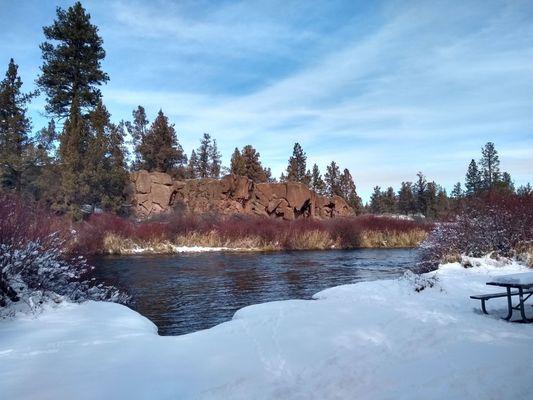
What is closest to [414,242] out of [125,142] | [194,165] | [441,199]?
[125,142]

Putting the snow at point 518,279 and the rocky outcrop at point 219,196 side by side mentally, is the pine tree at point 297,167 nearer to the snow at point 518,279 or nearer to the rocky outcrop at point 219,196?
the rocky outcrop at point 219,196

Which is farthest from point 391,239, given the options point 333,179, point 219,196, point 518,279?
point 333,179

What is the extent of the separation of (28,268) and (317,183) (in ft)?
226

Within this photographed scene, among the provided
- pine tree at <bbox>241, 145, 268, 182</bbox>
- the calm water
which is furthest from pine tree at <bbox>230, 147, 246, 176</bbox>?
the calm water

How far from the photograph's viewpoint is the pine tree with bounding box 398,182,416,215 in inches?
3649

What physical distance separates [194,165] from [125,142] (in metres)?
16.7

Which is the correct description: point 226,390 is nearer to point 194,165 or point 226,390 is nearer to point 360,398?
point 360,398

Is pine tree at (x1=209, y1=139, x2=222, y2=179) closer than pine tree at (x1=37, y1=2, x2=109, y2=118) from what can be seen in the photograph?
No

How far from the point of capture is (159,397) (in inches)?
171

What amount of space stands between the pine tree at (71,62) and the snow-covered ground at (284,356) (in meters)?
32.7

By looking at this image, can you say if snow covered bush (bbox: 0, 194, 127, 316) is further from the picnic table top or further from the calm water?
the picnic table top

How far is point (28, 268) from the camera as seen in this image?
8602 mm

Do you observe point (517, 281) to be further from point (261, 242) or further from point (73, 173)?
point (73, 173)

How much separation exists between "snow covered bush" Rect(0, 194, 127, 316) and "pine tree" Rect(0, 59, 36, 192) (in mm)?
20585
